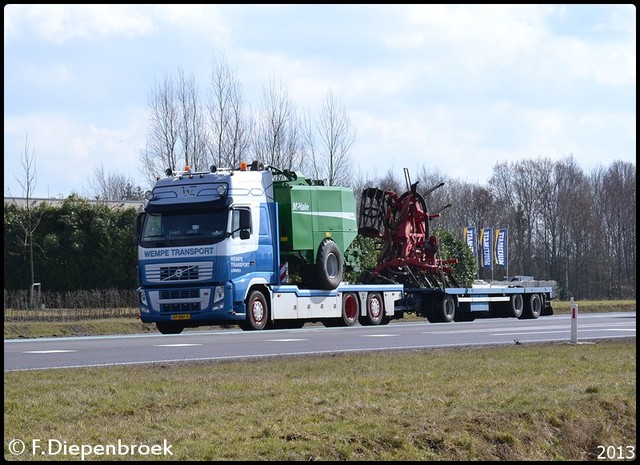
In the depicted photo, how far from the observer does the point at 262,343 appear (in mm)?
22188

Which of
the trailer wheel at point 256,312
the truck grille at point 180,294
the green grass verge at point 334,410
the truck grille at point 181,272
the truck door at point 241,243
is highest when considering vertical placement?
the truck door at point 241,243

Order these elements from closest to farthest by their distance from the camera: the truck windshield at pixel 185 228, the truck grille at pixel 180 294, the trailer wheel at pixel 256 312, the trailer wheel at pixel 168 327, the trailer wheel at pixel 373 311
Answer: the truck windshield at pixel 185 228 → the truck grille at pixel 180 294 → the trailer wheel at pixel 256 312 → the trailer wheel at pixel 168 327 → the trailer wheel at pixel 373 311

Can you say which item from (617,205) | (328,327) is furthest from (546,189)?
(328,327)

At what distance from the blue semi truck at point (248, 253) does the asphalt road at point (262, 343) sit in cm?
66

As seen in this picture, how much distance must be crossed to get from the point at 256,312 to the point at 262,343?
4183mm

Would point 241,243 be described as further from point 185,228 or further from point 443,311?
point 443,311

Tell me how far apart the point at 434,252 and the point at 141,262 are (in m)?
11.4

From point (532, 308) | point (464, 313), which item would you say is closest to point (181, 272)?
point (464, 313)

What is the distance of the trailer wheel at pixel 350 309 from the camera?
1176 inches

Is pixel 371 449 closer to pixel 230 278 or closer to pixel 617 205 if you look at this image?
pixel 230 278

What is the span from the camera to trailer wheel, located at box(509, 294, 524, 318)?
3797 cm

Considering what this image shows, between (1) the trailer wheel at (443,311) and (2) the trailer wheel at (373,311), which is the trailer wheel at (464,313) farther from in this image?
(2) the trailer wheel at (373,311)

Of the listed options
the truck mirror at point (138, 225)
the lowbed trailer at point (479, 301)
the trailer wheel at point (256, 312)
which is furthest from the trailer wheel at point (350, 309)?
the truck mirror at point (138, 225)

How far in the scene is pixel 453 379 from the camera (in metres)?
14.4
